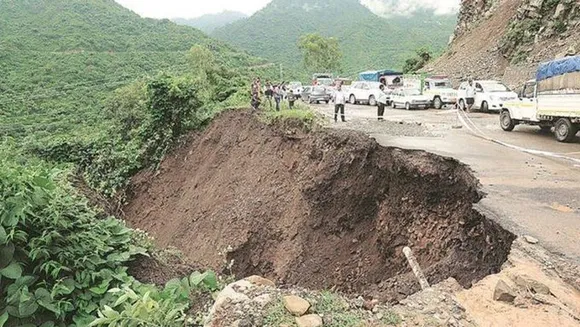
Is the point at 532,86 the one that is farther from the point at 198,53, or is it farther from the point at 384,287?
the point at 198,53

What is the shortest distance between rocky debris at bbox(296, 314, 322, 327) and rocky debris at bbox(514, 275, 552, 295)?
2.50 metres

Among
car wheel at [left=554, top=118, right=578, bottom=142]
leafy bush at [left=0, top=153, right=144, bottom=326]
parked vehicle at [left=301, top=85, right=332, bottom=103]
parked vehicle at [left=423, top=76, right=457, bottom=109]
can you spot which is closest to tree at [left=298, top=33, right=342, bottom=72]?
parked vehicle at [left=301, top=85, right=332, bottom=103]

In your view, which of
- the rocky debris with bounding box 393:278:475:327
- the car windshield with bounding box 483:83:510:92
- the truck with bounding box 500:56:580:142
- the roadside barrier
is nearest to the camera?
the rocky debris with bounding box 393:278:475:327

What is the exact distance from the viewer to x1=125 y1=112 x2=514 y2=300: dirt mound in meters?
8.45

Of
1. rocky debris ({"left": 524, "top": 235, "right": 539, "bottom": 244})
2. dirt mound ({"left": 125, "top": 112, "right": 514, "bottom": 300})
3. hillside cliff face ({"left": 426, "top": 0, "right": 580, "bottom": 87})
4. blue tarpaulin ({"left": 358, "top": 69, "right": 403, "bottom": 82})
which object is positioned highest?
hillside cliff face ({"left": 426, "top": 0, "right": 580, "bottom": 87})

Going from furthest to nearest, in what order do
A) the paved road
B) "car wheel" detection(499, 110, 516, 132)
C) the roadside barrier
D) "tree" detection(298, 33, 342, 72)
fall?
"tree" detection(298, 33, 342, 72), "car wheel" detection(499, 110, 516, 132), the roadside barrier, the paved road

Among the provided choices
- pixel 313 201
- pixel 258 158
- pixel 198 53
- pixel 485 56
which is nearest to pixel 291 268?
pixel 313 201

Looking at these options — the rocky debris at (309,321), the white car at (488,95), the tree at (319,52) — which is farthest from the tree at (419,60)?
the rocky debris at (309,321)

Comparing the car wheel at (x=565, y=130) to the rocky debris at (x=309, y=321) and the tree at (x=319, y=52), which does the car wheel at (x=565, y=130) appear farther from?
the tree at (x=319, y=52)

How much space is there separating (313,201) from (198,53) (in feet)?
91.1

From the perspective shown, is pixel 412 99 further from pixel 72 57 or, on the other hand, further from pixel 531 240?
pixel 72 57

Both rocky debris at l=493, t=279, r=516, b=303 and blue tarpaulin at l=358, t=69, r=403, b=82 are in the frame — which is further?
blue tarpaulin at l=358, t=69, r=403, b=82

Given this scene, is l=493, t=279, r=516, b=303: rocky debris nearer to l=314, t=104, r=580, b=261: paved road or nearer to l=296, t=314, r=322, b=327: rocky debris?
l=314, t=104, r=580, b=261: paved road

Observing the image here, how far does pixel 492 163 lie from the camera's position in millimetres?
10477
